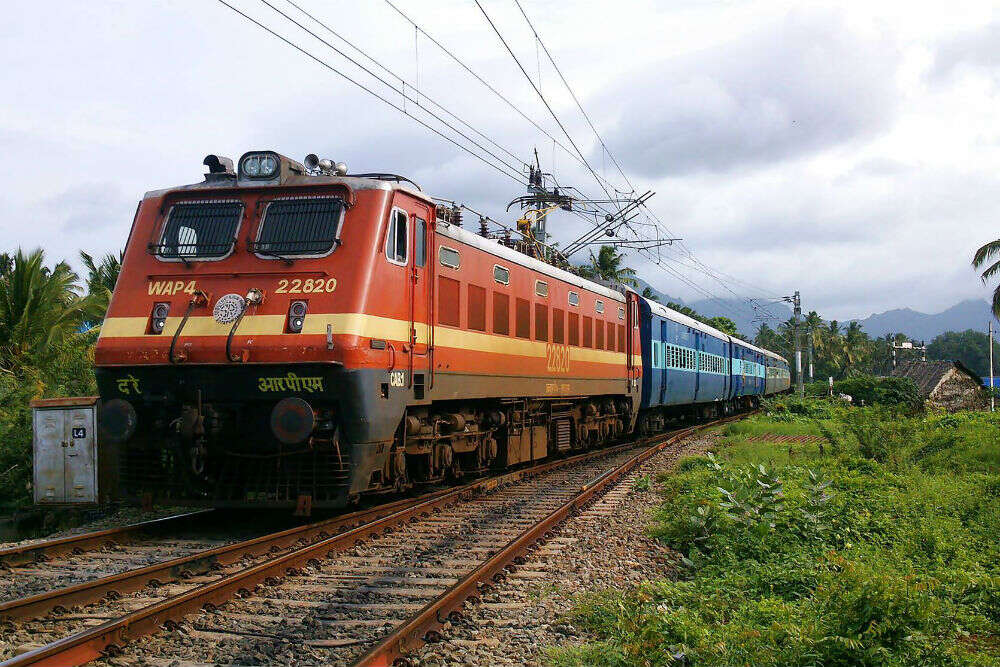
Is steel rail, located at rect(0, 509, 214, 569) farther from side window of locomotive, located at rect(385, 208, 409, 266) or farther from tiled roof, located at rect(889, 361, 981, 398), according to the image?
tiled roof, located at rect(889, 361, 981, 398)

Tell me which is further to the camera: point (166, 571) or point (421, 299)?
point (421, 299)

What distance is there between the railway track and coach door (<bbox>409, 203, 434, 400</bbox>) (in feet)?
5.05

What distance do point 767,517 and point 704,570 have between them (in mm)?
1168

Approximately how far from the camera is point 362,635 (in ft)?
17.7

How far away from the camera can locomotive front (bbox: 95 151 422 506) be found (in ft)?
27.7

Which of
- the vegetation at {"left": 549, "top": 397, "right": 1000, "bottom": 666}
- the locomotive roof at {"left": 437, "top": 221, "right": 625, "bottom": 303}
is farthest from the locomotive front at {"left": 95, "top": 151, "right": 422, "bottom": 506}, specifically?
the vegetation at {"left": 549, "top": 397, "right": 1000, "bottom": 666}

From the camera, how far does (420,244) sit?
9883 mm

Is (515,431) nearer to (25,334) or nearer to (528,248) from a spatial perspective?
(528,248)

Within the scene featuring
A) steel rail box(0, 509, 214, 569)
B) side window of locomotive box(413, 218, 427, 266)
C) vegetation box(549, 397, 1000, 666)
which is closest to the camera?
vegetation box(549, 397, 1000, 666)

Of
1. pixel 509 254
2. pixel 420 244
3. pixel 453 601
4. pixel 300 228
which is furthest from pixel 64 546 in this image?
pixel 509 254

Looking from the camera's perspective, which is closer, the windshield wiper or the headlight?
the windshield wiper

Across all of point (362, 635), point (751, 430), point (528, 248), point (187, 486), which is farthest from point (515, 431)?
point (751, 430)

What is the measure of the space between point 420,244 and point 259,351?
2358 millimetres

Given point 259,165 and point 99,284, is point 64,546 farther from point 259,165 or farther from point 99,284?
point 99,284
